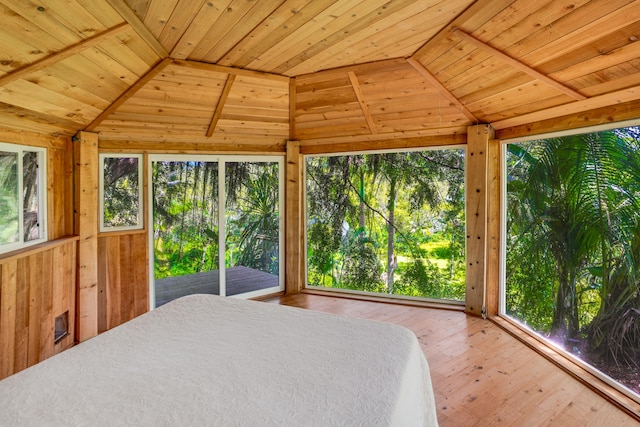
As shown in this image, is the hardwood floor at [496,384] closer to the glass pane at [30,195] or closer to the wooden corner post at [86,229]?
the wooden corner post at [86,229]

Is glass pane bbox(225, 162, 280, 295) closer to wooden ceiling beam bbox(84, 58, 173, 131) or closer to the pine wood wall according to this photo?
wooden ceiling beam bbox(84, 58, 173, 131)

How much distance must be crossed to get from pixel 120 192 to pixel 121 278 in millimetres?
928

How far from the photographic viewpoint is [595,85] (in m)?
2.38

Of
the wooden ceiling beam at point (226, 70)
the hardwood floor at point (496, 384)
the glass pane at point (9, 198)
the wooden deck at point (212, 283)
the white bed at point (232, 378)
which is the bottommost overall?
the hardwood floor at point (496, 384)

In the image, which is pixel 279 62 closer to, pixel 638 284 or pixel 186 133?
pixel 186 133

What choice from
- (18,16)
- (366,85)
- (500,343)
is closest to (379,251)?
(500,343)

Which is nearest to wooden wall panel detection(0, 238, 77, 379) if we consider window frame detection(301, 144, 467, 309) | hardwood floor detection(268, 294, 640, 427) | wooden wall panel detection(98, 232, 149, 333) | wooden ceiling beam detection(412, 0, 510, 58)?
wooden wall panel detection(98, 232, 149, 333)

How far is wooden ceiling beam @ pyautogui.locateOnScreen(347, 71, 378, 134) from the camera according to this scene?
3.34 m

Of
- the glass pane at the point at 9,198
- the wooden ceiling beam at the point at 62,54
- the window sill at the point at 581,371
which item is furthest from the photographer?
the glass pane at the point at 9,198

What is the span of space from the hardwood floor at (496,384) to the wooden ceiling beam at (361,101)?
217 cm

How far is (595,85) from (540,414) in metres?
2.20

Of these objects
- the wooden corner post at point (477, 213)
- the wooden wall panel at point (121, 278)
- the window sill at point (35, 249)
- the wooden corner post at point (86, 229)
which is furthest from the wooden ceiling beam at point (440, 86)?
the window sill at point (35, 249)

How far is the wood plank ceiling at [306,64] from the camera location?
195 cm

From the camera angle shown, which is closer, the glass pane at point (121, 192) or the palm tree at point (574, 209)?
the palm tree at point (574, 209)
